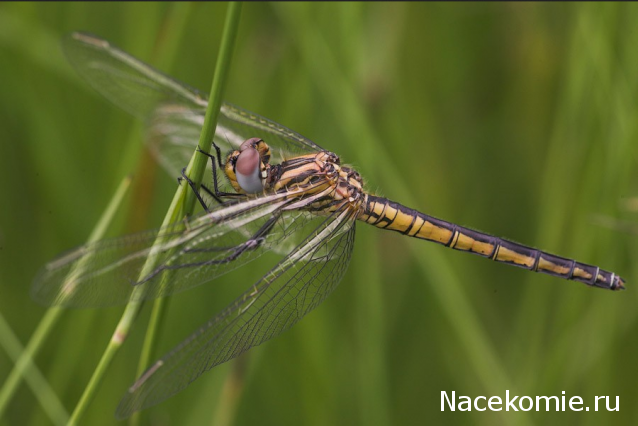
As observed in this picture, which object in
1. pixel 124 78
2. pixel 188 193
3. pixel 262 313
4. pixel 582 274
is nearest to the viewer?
pixel 188 193

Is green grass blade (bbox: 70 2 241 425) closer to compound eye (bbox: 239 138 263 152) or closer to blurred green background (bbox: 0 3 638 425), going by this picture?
compound eye (bbox: 239 138 263 152)

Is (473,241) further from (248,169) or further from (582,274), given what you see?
(248,169)

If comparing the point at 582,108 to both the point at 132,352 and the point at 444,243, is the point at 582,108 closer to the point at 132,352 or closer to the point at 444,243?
the point at 444,243

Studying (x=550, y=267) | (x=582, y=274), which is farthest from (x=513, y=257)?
(x=582, y=274)

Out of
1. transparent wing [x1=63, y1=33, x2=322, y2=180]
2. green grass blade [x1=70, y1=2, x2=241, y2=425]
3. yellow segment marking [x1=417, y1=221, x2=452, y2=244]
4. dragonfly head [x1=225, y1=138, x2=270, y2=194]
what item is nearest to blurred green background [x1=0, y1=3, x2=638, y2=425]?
yellow segment marking [x1=417, y1=221, x2=452, y2=244]

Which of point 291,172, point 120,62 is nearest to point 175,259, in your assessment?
point 291,172

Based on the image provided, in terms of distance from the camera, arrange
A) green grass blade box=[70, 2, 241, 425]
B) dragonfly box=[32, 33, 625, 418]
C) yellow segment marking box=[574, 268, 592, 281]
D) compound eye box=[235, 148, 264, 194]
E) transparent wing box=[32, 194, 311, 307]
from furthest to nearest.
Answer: yellow segment marking box=[574, 268, 592, 281]
compound eye box=[235, 148, 264, 194]
dragonfly box=[32, 33, 625, 418]
transparent wing box=[32, 194, 311, 307]
green grass blade box=[70, 2, 241, 425]
